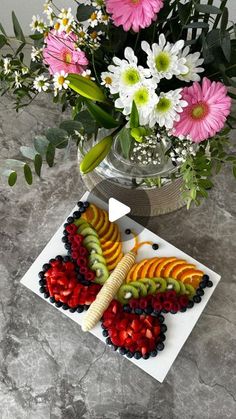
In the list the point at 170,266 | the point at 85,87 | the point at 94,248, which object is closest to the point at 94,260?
the point at 94,248

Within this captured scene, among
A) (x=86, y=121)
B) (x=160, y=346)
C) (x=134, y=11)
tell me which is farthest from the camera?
(x=160, y=346)

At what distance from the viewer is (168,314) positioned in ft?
3.01

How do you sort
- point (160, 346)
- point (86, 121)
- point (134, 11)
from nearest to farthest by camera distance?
point (134, 11) < point (86, 121) < point (160, 346)

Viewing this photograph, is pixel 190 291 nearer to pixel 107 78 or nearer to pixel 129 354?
pixel 129 354

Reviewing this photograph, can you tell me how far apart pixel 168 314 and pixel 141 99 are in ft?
1.41

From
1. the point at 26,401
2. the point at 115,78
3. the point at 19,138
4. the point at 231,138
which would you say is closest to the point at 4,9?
the point at 19,138

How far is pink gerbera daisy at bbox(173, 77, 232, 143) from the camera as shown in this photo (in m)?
0.62

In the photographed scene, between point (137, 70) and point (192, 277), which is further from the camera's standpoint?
point (192, 277)

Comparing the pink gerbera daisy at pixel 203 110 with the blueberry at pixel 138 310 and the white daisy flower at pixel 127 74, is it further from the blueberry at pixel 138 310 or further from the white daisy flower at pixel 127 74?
the blueberry at pixel 138 310

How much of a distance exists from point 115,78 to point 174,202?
42 centimetres

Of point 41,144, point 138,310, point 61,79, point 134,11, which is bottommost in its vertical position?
point 138,310

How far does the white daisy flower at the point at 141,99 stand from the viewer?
1.94 feet

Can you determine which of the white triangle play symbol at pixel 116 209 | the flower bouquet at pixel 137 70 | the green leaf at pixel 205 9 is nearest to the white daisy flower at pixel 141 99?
the flower bouquet at pixel 137 70

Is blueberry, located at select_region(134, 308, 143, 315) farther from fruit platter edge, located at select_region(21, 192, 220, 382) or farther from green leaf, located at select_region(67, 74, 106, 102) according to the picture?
green leaf, located at select_region(67, 74, 106, 102)
